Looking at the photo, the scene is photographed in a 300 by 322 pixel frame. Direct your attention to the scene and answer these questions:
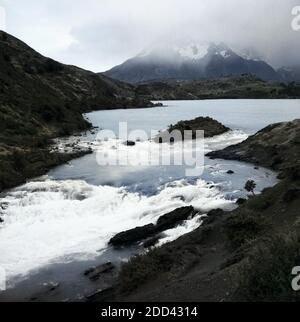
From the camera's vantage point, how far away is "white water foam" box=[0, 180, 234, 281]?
23.9 meters

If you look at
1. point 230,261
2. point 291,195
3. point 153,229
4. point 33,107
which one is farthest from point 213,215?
point 33,107

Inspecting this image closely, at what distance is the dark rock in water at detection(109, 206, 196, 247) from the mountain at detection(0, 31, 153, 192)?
1655 centimetres

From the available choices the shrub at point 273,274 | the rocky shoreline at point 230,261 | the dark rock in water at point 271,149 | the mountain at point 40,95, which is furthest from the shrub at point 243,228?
the mountain at point 40,95

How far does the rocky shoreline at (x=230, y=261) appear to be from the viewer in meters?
10.4

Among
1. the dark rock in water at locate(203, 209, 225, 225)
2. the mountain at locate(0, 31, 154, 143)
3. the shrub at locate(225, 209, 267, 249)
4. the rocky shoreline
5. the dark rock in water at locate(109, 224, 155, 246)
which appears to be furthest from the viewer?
the mountain at locate(0, 31, 154, 143)

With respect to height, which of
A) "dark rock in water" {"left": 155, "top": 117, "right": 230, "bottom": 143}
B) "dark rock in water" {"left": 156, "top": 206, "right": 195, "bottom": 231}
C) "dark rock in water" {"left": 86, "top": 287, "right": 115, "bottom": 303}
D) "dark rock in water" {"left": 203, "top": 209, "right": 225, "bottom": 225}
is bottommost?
"dark rock in water" {"left": 86, "top": 287, "right": 115, "bottom": 303}

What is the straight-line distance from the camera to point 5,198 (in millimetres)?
33875

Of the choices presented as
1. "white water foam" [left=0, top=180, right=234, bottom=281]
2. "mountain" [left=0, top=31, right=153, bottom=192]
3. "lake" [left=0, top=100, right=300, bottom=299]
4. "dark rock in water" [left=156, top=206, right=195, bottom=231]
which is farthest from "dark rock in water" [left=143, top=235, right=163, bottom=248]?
"mountain" [left=0, top=31, right=153, bottom=192]

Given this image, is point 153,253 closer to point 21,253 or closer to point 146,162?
point 21,253

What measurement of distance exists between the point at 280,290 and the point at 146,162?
3869 centimetres

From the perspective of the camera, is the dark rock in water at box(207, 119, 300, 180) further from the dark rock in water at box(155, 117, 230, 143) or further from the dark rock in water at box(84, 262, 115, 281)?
the dark rock in water at box(84, 262, 115, 281)

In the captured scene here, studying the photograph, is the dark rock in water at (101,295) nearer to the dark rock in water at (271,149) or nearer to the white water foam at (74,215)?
the white water foam at (74,215)

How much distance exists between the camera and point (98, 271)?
838 inches
